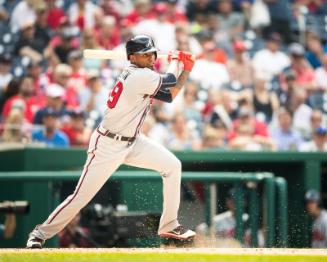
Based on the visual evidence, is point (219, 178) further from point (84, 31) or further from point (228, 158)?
point (84, 31)

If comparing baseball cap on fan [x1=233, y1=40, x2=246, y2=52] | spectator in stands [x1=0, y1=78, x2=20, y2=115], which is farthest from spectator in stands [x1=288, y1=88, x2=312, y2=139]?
spectator in stands [x1=0, y1=78, x2=20, y2=115]

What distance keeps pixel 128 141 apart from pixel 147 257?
4.57 feet

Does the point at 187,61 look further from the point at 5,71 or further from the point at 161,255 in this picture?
the point at 5,71

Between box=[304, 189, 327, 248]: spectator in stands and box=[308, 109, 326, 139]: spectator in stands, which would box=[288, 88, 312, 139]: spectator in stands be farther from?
box=[304, 189, 327, 248]: spectator in stands

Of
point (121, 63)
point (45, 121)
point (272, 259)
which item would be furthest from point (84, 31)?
point (272, 259)

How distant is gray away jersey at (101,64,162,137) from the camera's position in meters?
8.27

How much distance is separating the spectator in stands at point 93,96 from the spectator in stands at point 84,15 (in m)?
1.56

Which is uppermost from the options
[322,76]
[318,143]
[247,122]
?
[322,76]

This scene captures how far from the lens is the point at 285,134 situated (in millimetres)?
13000

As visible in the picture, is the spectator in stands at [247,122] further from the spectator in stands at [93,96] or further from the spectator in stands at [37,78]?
the spectator in stands at [37,78]

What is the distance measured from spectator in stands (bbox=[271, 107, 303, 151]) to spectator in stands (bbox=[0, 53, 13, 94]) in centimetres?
363

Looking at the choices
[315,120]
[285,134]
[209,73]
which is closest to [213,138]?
[285,134]

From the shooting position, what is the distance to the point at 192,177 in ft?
35.0

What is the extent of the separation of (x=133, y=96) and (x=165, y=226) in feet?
3.90
